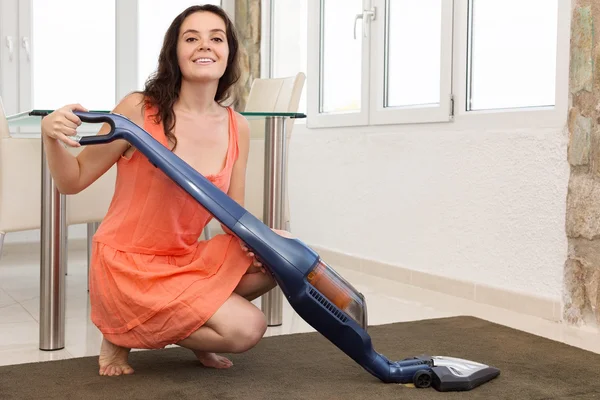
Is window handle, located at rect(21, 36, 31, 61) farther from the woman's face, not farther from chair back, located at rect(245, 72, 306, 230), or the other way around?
the woman's face

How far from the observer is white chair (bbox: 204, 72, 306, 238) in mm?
3043

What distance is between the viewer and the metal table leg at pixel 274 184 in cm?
260

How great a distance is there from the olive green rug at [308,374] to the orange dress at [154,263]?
0.13 meters

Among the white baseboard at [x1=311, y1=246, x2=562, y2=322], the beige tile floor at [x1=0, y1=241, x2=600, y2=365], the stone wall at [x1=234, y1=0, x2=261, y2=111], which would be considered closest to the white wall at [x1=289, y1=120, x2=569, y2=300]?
the white baseboard at [x1=311, y1=246, x2=562, y2=322]

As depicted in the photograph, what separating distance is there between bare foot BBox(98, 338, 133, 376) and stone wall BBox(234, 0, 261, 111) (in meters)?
3.33

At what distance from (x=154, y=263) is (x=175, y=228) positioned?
103mm

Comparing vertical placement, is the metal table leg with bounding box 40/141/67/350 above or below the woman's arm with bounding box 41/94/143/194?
below

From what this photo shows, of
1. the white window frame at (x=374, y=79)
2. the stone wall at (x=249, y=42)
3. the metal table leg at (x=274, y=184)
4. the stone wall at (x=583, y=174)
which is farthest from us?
the stone wall at (x=249, y=42)

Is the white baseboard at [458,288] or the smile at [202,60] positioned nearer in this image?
the smile at [202,60]

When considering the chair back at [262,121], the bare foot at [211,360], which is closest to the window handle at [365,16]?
the chair back at [262,121]

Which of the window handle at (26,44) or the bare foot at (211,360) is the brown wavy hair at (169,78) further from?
the window handle at (26,44)

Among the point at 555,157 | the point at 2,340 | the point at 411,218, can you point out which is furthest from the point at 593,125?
the point at 2,340

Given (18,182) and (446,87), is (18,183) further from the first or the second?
(446,87)

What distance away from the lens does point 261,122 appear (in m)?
2.82
